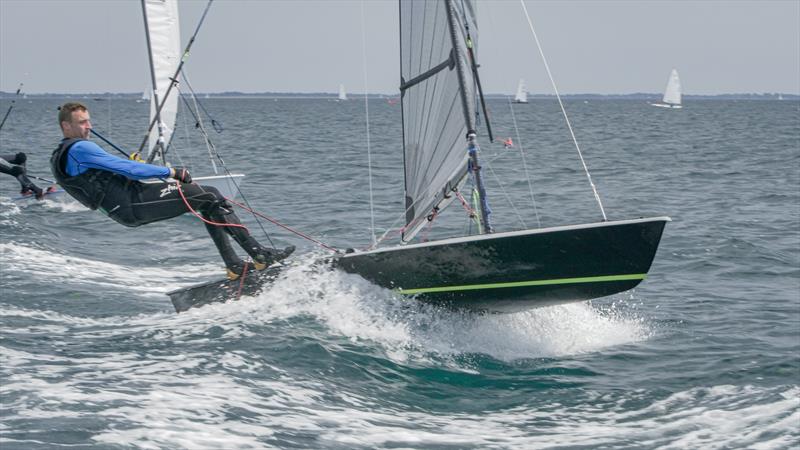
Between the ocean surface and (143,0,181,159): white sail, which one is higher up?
(143,0,181,159): white sail

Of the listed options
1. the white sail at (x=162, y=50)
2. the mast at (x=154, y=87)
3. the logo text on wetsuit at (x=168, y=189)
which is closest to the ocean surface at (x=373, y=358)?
the logo text on wetsuit at (x=168, y=189)

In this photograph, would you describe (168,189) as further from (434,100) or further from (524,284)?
(524,284)

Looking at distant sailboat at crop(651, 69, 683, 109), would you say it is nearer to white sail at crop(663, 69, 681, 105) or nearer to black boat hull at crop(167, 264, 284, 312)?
white sail at crop(663, 69, 681, 105)

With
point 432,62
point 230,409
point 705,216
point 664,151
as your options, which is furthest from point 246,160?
point 230,409

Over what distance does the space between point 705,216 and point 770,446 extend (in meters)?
10.0

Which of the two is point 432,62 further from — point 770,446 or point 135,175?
point 770,446

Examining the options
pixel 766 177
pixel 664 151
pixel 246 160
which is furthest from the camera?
pixel 664 151

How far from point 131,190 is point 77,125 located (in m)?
0.62

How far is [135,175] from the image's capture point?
681 centimetres

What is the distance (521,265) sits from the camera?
6504mm

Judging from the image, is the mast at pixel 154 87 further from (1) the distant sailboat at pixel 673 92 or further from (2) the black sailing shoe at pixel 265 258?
(1) the distant sailboat at pixel 673 92

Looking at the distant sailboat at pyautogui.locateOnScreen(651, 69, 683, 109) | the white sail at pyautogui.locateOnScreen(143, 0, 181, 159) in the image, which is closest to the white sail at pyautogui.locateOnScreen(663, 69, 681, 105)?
the distant sailboat at pyautogui.locateOnScreen(651, 69, 683, 109)

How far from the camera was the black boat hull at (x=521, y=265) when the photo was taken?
246 inches

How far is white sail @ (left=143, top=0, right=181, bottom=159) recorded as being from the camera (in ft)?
50.8
